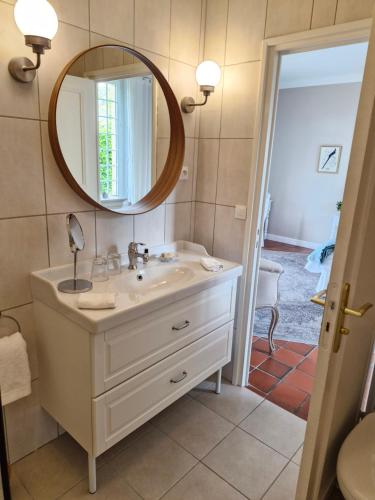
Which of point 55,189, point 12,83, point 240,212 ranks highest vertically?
point 12,83

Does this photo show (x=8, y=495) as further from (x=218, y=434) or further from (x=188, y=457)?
(x=218, y=434)

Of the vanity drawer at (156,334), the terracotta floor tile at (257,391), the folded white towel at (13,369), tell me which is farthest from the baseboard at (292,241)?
the folded white towel at (13,369)

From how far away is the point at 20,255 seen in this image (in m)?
1.52

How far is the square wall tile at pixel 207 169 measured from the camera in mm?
2148

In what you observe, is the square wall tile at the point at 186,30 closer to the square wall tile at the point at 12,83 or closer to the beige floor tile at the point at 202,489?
the square wall tile at the point at 12,83

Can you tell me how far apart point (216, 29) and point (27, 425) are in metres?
2.28

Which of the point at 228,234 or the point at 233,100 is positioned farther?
the point at 228,234

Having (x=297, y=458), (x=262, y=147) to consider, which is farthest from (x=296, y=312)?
(x=262, y=147)

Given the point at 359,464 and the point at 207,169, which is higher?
the point at 207,169

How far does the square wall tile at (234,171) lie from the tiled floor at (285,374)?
120 cm

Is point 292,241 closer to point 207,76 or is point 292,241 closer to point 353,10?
point 207,76

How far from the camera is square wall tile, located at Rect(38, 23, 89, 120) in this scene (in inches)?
56.7

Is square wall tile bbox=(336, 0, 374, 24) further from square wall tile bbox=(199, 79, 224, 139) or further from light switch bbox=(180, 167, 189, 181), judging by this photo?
light switch bbox=(180, 167, 189, 181)

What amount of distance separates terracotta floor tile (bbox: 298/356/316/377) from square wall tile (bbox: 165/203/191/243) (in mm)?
1236
